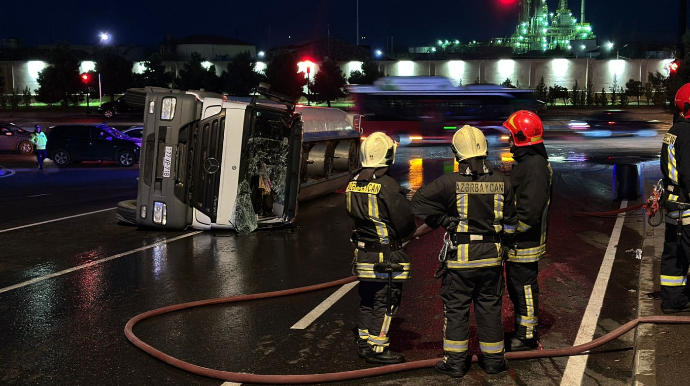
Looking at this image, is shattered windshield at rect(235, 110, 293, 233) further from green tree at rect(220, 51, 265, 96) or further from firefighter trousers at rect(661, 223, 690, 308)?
green tree at rect(220, 51, 265, 96)

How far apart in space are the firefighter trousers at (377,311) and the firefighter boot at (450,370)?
1.39 feet

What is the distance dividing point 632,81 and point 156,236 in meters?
60.5

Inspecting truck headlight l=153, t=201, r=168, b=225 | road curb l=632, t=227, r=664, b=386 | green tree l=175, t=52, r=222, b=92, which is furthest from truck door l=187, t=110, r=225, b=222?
green tree l=175, t=52, r=222, b=92

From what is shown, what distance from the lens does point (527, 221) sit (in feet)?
18.9

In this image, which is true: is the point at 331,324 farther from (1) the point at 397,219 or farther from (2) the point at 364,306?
(1) the point at 397,219

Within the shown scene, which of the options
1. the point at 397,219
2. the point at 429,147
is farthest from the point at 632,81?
the point at 397,219

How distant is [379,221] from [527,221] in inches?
44.7

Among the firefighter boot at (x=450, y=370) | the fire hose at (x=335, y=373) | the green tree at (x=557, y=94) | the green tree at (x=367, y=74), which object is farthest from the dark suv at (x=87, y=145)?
the green tree at (x=557, y=94)

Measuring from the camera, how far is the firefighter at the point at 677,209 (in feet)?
21.3

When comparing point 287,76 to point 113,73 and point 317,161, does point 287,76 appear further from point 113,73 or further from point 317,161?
point 317,161

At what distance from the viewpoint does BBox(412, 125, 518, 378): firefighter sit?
209 inches

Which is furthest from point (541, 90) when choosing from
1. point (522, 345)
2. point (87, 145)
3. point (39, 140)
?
point (522, 345)

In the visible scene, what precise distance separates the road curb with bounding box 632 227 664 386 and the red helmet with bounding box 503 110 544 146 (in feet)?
5.78

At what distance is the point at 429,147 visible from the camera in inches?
1268
